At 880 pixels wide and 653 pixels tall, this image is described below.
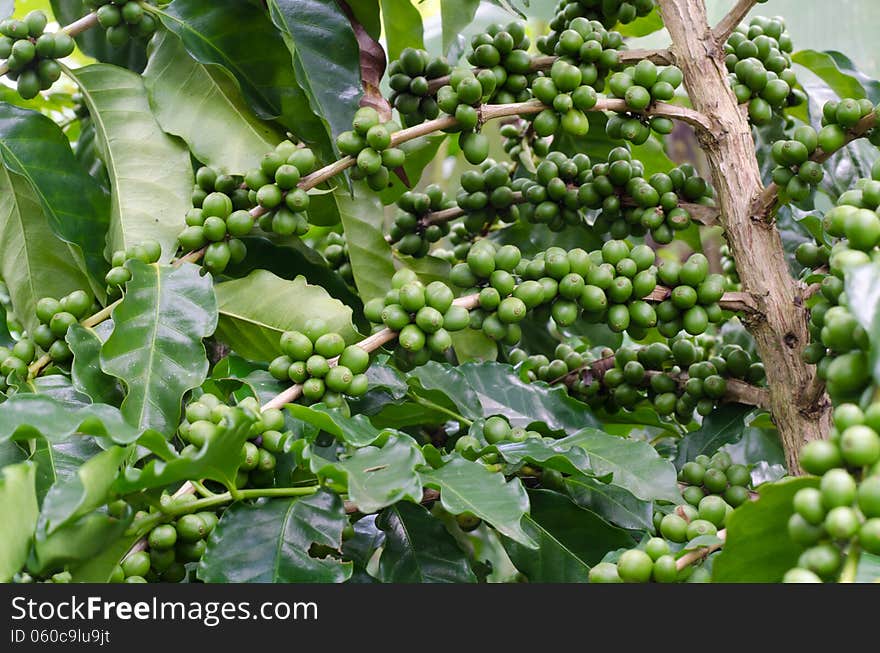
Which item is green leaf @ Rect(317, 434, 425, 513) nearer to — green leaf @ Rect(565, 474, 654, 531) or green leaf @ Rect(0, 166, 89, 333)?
green leaf @ Rect(565, 474, 654, 531)

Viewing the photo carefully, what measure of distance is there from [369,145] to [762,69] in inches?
18.0

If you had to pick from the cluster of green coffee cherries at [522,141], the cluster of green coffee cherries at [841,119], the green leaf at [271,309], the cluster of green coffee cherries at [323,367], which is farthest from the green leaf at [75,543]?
the cluster of green coffee cherries at [522,141]

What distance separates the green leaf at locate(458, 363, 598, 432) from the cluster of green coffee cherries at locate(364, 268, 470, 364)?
0.13 m

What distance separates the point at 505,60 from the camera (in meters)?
1.05

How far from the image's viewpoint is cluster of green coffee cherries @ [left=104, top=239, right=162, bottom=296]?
909 millimetres

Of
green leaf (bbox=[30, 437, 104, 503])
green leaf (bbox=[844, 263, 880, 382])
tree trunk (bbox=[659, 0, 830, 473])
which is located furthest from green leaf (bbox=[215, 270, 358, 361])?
green leaf (bbox=[844, 263, 880, 382])

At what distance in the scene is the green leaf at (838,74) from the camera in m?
1.16

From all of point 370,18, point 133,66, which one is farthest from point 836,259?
point 133,66

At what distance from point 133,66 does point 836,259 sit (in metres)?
1.02

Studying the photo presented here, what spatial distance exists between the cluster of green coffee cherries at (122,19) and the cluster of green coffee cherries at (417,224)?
39 centimetres

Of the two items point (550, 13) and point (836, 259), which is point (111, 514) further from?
point (550, 13)

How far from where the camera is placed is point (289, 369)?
86 cm

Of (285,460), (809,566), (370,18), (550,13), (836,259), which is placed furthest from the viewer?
(550,13)

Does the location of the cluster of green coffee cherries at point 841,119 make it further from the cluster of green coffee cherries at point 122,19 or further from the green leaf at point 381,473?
the cluster of green coffee cherries at point 122,19
